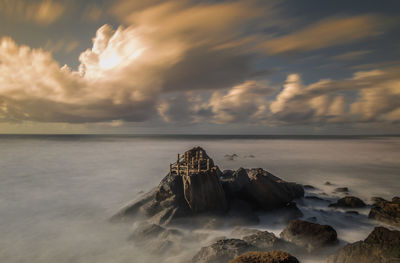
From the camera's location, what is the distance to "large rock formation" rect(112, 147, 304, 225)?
48.1 feet

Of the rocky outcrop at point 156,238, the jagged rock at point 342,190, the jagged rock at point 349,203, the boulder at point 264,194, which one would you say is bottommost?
the rocky outcrop at point 156,238

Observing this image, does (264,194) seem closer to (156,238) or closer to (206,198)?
(206,198)

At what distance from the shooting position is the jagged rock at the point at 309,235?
10.5 meters

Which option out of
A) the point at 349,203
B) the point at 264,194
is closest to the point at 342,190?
the point at 349,203

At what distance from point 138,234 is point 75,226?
6.39 metres

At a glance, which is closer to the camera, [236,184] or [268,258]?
[268,258]

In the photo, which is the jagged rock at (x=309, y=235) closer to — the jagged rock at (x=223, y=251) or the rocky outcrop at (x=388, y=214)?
the jagged rock at (x=223, y=251)

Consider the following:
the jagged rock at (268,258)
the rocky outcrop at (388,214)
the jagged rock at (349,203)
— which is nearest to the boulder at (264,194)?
the jagged rock at (349,203)

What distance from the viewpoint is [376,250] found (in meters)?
7.96

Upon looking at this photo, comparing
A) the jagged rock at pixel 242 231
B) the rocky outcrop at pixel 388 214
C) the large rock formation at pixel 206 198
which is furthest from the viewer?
the large rock formation at pixel 206 198

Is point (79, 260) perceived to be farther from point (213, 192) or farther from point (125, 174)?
point (125, 174)

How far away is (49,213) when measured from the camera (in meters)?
18.1

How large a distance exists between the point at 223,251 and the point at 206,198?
17.3 ft

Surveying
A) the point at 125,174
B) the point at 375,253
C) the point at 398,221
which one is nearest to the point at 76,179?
the point at 125,174
